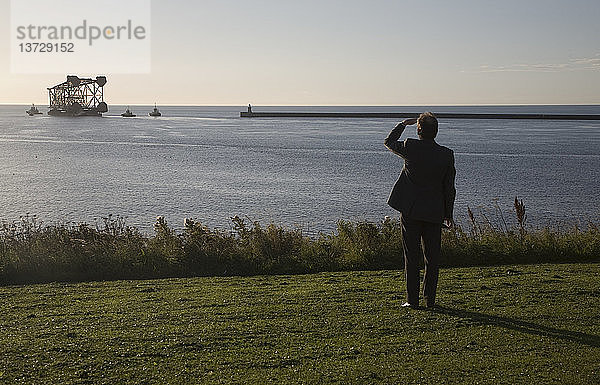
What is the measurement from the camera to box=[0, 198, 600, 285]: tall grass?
10844 millimetres

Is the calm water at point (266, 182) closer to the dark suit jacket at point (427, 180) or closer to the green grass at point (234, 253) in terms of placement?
the green grass at point (234, 253)

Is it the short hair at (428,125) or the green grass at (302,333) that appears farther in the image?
the short hair at (428,125)

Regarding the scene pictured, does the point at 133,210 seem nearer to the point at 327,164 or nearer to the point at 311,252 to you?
the point at 311,252

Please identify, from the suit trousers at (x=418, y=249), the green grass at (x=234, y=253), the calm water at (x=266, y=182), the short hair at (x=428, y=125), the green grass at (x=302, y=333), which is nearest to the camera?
the green grass at (x=302, y=333)

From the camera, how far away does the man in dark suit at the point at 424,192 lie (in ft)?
23.9

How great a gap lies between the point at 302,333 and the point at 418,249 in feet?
5.48

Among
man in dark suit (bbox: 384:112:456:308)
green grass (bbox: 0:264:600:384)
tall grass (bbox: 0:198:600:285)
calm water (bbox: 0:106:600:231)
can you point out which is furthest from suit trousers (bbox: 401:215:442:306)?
calm water (bbox: 0:106:600:231)

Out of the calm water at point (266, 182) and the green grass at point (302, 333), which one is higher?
the green grass at point (302, 333)

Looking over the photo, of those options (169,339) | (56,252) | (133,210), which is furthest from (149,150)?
(169,339)

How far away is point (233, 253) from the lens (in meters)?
11.6

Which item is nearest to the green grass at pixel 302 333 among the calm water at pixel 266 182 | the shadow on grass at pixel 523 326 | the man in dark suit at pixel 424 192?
the shadow on grass at pixel 523 326

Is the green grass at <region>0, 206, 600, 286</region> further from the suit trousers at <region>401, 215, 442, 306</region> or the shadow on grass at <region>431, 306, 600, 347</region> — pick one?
the shadow on grass at <region>431, 306, 600, 347</region>

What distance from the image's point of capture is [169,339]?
657 cm

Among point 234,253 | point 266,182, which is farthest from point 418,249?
point 266,182
